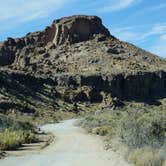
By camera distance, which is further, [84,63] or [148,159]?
[84,63]

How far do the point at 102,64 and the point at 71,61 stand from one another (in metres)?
10.3

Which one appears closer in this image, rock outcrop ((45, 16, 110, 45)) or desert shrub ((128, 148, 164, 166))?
desert shrub ((128, 148, 164, 166))

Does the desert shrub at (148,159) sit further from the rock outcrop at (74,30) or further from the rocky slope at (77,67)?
Answer: the rock outcrop at (74,30)

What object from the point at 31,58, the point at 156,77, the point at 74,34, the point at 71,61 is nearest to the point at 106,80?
the point at 156,77

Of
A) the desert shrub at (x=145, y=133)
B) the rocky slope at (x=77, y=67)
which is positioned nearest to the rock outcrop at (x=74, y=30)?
the rocky slope at (x=77, y=67)

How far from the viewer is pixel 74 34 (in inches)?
6166

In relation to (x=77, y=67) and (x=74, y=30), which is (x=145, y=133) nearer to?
(x=77, y=67)

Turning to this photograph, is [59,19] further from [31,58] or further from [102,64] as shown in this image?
[102,64]

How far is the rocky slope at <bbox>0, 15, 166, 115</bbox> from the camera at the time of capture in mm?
107062

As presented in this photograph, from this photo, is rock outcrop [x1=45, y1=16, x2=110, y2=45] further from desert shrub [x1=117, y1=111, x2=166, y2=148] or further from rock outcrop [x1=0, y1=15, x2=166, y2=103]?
desert shrub [x1=117, y1=111, x2=166, y2=148]

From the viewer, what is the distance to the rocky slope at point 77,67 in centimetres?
10706

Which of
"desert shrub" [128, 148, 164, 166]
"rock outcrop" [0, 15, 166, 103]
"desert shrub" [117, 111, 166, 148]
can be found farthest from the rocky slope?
"desert shrub" [128, 148, 164, 166]

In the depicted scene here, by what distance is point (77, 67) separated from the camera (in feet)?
433

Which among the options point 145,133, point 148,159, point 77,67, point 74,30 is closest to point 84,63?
point 77,67
